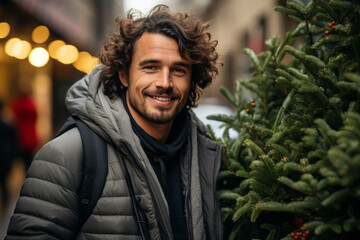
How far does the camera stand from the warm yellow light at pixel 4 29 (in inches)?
328

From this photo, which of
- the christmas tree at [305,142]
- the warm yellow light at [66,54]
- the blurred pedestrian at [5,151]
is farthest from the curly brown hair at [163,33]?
the warm yellow light at [66,54]

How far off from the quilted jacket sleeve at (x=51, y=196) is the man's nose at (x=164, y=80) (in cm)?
64

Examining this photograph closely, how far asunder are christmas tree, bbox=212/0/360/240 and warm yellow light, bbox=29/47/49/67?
9.19 meters

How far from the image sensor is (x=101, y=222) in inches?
83.5

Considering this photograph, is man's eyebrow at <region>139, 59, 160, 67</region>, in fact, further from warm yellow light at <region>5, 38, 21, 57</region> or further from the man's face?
warm yellow light at <region>5, 38, 21, 57</region>

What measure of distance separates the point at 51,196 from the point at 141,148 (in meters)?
0.56

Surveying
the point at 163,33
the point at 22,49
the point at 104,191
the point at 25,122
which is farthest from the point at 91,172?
the point at 22,49

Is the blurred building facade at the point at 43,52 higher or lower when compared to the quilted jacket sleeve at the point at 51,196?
higher

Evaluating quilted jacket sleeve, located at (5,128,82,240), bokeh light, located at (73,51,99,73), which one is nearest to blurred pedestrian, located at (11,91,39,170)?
quilted jacket sleeve, located at (5,128,82,240)

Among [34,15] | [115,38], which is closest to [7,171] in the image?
[34,15]

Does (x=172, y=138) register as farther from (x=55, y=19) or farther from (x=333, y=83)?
(x=55, y=19)

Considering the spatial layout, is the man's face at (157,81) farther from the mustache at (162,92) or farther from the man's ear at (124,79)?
the man's ear at (124,79)

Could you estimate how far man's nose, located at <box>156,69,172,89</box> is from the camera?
8.22ft

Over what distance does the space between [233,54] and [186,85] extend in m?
20.6
